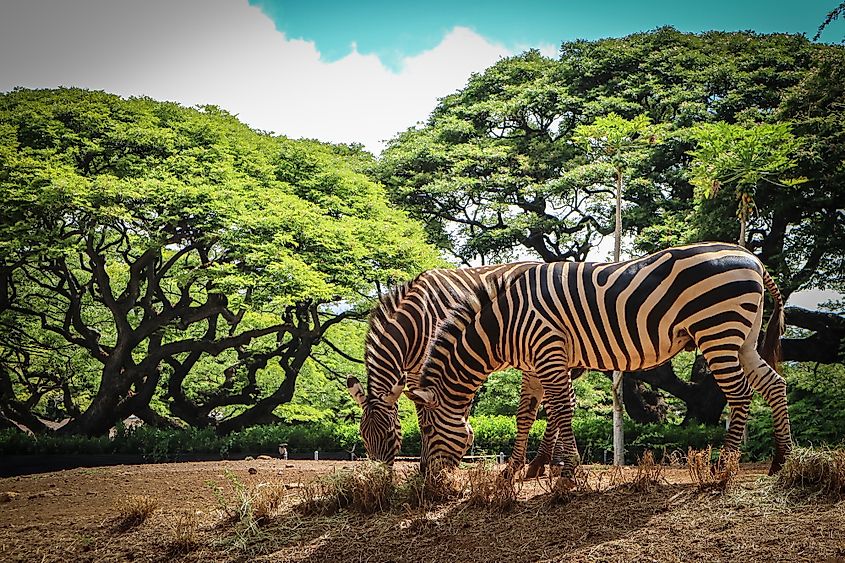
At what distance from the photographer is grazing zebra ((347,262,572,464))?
6258mm

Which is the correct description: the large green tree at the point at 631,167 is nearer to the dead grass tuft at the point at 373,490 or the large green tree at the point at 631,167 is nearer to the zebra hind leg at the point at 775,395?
A: the zebra hind leg at the point at 775,395

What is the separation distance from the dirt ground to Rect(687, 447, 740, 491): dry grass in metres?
0.07

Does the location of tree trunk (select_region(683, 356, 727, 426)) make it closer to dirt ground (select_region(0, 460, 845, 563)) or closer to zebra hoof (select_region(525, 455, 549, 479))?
dirt ground (select_region(0, 460, 845, 563))

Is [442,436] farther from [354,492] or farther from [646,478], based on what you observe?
[646,478]

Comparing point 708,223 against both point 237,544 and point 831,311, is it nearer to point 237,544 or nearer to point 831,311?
point 831,311

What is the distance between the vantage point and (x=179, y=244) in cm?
1407

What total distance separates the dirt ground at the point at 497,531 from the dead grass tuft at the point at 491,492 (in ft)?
0.22

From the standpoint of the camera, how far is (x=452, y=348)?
→ 5672 mm

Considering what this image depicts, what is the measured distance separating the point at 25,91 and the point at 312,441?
8.57 meters

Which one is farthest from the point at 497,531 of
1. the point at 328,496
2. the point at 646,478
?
the point at 328,496

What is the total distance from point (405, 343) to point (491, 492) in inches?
→ 71.2

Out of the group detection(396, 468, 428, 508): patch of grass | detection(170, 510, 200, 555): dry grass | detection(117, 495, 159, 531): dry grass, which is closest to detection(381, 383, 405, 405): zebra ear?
detection(396, 468, 428, 508): patch of grass

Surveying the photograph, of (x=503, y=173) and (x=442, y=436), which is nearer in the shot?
(x=442, y=436)

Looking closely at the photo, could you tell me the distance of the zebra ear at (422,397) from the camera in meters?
5.29
